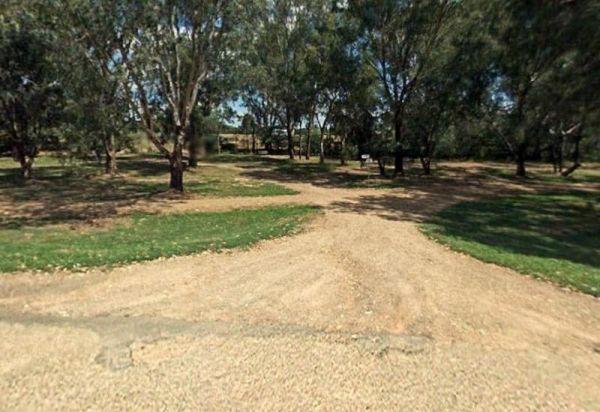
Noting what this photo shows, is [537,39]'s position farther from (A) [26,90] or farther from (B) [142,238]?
(A) [26,90]

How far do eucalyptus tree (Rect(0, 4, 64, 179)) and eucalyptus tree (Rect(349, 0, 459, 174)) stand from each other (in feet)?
51.2

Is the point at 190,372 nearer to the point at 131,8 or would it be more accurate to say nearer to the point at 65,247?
the point at 65,247

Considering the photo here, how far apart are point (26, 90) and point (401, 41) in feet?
62.9

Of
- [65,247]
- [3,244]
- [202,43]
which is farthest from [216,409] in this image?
[202,43]

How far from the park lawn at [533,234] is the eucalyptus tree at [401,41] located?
8.86 meters

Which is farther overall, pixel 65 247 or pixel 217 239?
pixel 217 239

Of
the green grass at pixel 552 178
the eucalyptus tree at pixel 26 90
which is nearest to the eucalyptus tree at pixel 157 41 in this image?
the eucalyptus tree at pixel 26 90

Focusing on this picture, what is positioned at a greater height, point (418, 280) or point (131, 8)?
point (131, 8)

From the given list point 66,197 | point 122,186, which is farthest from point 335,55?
point 66,197

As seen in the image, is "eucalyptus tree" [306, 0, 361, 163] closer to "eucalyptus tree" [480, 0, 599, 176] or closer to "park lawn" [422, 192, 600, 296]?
"eucalyptus tree" [480, 0, 599, 176]

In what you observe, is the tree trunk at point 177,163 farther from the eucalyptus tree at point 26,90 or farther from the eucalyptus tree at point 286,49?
the eucalyptus tree at point 286,49

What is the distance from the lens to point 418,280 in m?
6.66

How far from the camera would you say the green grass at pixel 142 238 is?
7.26 meters

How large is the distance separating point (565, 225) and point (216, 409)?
1293 cm
